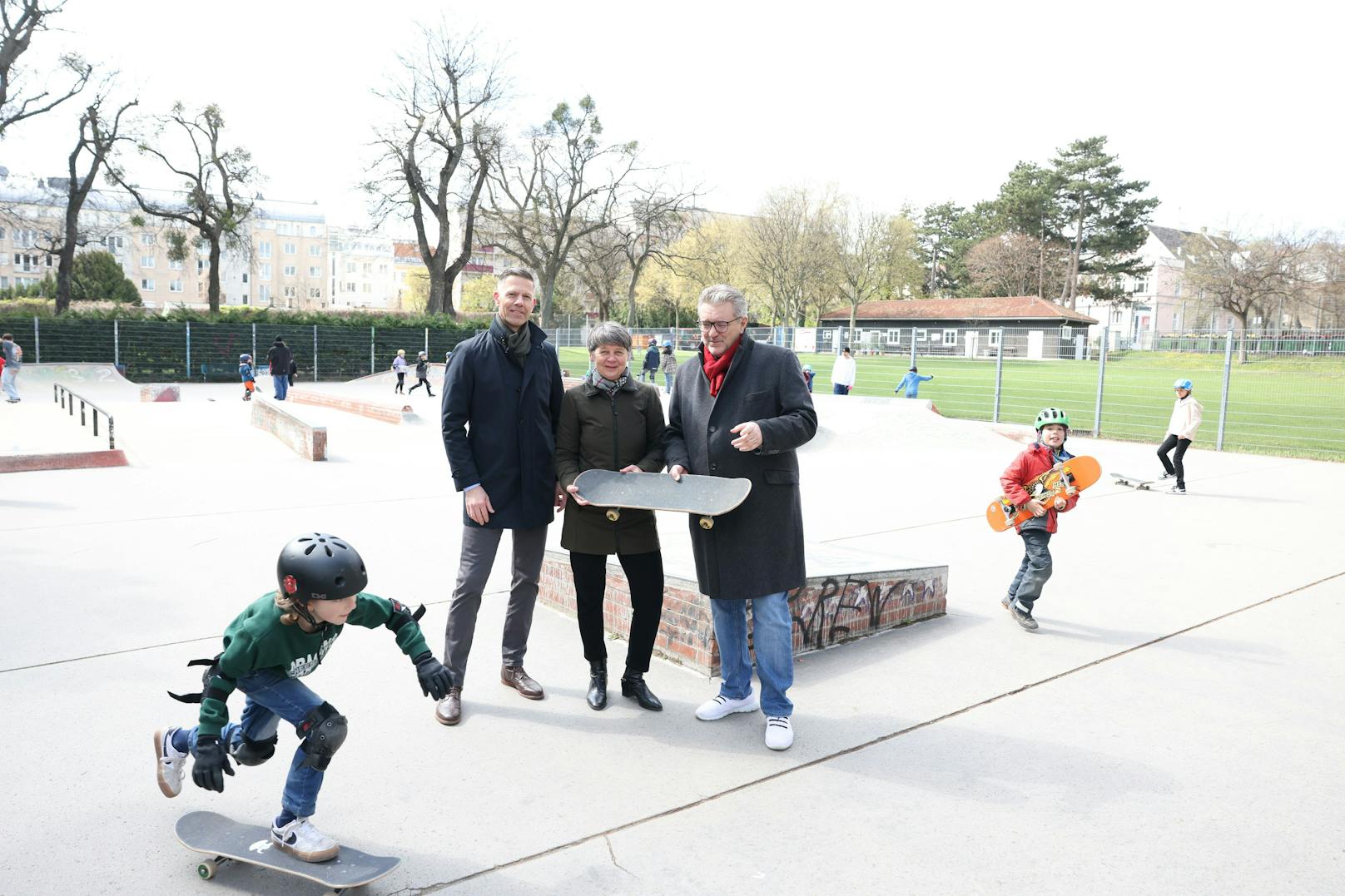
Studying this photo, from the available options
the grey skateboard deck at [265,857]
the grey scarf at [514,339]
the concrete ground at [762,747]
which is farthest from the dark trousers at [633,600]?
the grey skateboard deck at [265,857]

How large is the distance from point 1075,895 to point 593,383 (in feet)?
8.56

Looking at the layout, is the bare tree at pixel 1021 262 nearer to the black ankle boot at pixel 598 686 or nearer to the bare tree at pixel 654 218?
the bare tree at pixel 654 218

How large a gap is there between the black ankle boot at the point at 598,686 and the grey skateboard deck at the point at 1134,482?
8914mm

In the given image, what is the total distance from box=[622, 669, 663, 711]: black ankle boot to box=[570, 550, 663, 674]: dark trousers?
0.03 m

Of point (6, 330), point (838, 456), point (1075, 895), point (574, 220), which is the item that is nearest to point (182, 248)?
point (6, 330)

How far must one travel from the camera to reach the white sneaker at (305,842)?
8.45 feet

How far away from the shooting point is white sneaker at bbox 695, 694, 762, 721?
3.88 m

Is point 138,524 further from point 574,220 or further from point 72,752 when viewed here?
point 574,220

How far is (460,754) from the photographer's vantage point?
3.47 meters

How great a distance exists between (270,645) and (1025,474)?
4432 mm

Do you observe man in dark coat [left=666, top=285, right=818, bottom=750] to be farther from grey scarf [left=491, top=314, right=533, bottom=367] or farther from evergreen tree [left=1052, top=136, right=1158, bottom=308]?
evergreen tree [left=1052, top=136, right=1158, bottom=308]

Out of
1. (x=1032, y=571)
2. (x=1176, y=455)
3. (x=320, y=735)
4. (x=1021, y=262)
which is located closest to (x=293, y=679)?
(x=320, y=735)

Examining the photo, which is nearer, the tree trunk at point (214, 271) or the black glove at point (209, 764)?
the black glove at point (209, 764)

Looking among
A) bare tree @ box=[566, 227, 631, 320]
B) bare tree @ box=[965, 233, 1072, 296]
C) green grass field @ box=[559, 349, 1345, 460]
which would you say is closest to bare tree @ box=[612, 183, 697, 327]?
bare tree @ box=[566, 227, 631, 320]
